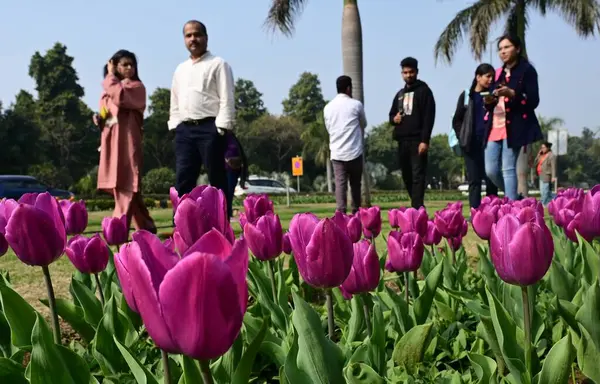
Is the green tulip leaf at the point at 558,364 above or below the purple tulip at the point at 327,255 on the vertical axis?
below

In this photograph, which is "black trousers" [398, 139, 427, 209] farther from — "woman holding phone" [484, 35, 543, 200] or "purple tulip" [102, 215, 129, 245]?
"purple tulip" [102, 215, 129, 245]

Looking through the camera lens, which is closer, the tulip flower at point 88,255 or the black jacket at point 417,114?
the tulip flower at point 88,255

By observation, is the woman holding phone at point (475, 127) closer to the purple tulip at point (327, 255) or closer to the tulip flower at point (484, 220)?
the tulip flower at point (484, 220)

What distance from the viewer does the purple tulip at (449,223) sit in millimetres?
2385

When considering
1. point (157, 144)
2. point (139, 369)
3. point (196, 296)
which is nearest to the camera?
point (196, 296)

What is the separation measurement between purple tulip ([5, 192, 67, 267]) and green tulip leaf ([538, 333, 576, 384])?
1.04 m

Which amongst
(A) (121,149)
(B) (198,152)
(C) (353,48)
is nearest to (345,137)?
(B) (198,152)

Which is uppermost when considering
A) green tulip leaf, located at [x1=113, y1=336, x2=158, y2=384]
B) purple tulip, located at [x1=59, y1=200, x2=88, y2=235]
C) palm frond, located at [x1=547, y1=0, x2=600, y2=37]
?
palm frond, located at [x1=547, y1=0, x2=600, y2=37]

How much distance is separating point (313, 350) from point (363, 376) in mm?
138

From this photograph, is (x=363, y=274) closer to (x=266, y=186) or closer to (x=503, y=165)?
(x=503, y=165)

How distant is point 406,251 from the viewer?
5.85ft

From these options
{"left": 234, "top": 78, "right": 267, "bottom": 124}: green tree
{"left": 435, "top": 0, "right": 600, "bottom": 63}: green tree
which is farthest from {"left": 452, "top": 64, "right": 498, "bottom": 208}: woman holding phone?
{"left": 234, "top": 78, "right": 267, "bottom": 124}: green tree

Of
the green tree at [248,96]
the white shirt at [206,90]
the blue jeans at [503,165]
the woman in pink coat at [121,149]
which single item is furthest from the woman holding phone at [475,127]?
the green tree at [248,96]

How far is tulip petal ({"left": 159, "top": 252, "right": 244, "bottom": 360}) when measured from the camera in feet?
2.24
